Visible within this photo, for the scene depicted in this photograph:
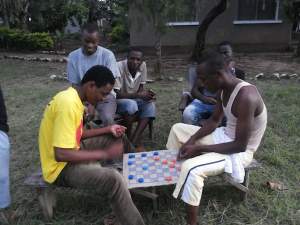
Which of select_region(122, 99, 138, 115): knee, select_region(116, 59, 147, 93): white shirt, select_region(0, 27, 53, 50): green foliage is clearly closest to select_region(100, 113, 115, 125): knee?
select_region(122, 99, 138, 115): knee

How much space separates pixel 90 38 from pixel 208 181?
6.72ft

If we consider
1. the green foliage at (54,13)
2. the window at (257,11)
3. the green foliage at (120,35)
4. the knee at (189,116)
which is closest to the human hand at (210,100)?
the knee at (189,116)

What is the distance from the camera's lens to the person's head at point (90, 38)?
4199 mm

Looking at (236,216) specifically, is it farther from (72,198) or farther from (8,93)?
(8,93)

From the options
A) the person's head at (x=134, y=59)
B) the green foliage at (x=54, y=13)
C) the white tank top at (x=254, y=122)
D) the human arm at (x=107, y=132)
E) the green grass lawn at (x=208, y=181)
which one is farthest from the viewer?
the green foliage at (x=54, y=13)

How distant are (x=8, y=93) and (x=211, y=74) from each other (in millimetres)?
6127

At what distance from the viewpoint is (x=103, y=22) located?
70.2 feet

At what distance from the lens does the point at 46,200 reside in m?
3.19

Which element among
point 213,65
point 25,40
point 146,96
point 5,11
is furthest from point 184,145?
point 5,11

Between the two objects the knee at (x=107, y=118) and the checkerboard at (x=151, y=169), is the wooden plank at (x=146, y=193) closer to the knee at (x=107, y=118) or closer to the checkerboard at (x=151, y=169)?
the checkerboard at (x=151, y=169)

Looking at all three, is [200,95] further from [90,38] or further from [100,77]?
[100,77]

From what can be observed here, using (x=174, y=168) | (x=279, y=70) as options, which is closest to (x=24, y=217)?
(x=174, y=168)

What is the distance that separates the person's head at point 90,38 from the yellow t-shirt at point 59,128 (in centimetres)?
153

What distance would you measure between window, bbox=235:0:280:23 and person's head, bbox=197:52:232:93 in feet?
39.6
